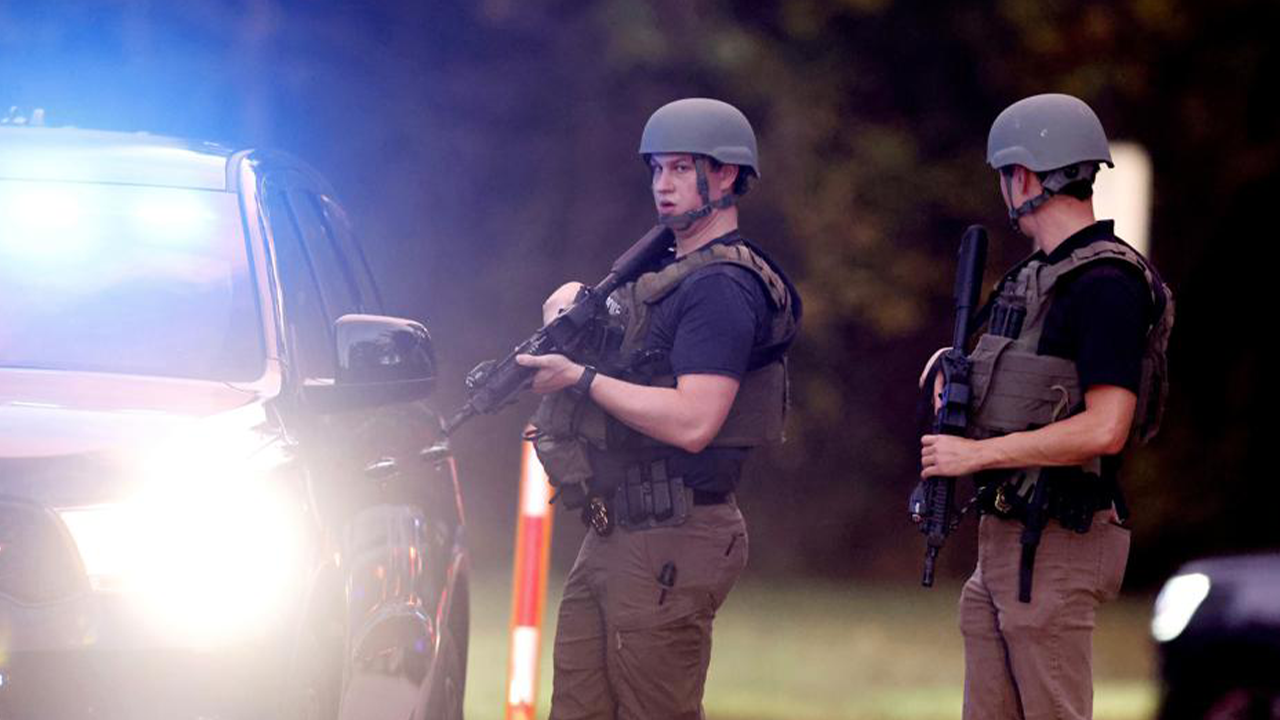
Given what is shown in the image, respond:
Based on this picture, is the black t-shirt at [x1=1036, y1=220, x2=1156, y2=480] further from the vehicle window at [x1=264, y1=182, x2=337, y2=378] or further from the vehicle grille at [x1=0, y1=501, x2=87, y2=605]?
the vehicle grille at [x1=0, y1=501, x2=87, y2=605]

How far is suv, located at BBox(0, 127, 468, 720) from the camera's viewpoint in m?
5.25

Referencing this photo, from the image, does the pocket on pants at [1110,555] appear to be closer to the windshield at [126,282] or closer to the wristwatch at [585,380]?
the wristwatch at [585,380]

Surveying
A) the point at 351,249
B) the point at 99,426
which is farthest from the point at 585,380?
the point at 351,249

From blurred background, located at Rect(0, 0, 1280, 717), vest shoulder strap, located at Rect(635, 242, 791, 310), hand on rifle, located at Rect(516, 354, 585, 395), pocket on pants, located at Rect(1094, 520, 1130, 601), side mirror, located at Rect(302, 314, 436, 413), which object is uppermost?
blurred background, located at Rect(0, 0, 1280, 717)

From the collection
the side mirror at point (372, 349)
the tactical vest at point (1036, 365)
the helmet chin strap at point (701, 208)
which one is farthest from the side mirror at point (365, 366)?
the tactical vest at point (1036, 365)

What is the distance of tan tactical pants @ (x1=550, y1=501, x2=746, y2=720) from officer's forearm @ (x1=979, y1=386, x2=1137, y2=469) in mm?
805

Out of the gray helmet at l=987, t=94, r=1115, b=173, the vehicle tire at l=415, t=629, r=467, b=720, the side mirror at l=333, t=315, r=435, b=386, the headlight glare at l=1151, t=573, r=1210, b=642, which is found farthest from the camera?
the headlight glare at l=1151, t=573, r=1210, b=642

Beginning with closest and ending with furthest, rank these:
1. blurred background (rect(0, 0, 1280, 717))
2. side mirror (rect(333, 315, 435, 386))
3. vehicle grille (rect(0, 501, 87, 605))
→ 1. vehicle grille (rect(0, 501, 87, 605))
2. side mirror (rect(333, 315, 435, 386))
3. blurred background (rect(0, 0, 1280, 717))


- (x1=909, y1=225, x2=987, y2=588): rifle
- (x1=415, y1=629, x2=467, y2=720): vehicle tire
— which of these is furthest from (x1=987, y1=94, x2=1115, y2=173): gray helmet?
(x1=415, y1=629, x2=467, y2=720): vehicle tire

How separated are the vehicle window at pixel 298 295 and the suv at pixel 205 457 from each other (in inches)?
0.5

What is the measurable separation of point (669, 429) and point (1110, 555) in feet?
3.63

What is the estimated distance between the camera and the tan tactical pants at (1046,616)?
628 centimetres

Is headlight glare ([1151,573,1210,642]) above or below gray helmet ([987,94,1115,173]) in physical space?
below

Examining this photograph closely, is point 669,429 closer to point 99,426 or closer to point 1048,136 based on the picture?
point 1048,136
